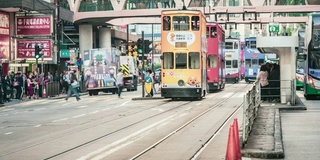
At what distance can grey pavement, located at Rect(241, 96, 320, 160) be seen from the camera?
13694 millimetres

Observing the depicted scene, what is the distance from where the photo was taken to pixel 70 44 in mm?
77938

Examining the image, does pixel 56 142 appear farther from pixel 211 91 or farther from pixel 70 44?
pixel 70 44

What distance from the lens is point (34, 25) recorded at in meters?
50.9

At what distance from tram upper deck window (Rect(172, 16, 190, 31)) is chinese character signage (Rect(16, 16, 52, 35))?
15910 mm

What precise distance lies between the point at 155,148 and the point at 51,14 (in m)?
36.0

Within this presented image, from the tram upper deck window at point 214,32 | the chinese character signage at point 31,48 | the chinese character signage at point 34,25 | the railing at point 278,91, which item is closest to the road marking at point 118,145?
the railing at point 278,91

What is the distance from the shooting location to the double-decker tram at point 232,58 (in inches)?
2729

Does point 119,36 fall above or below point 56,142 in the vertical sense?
above

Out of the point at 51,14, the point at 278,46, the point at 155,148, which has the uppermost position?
the point at 51,14

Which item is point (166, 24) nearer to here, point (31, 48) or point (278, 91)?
point (278, 91)

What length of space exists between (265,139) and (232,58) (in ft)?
183

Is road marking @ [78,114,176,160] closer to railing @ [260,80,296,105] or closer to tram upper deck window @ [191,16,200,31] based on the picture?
railing @ [260,80,296,105]

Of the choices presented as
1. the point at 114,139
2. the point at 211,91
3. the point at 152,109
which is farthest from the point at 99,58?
the point at 114,139

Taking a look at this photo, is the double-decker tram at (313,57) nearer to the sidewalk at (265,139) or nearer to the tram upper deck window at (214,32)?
the tram upper deck window at (214,32)
